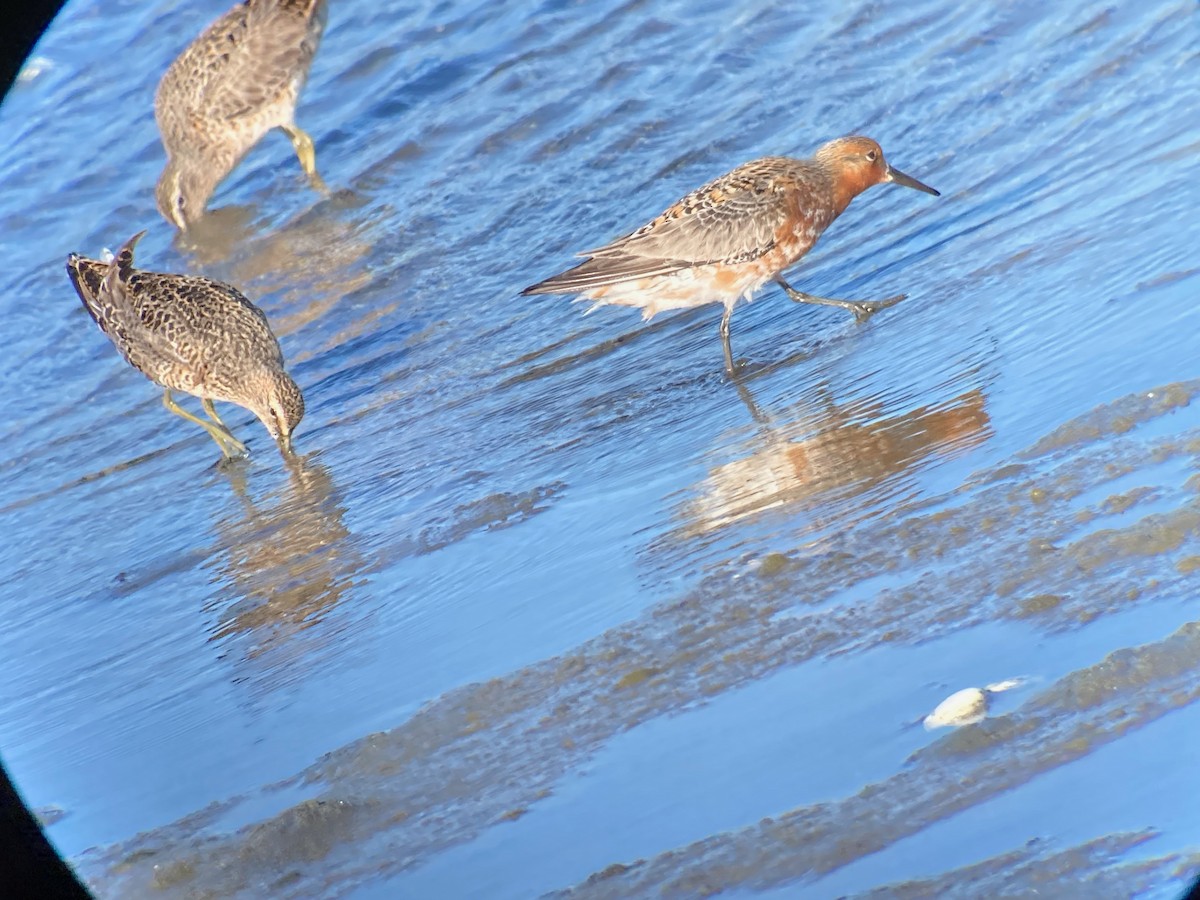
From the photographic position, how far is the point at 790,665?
3977mm

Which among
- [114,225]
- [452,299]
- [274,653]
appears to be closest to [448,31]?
[114,225]

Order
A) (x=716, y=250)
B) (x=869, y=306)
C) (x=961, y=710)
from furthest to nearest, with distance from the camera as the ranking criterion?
(x=716, y=250)
(x=869, y=306)
(x=961, y=710)

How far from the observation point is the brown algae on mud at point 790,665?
332 centimetres

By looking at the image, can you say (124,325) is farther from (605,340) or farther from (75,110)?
(75,110)

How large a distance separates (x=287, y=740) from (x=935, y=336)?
3328 mm

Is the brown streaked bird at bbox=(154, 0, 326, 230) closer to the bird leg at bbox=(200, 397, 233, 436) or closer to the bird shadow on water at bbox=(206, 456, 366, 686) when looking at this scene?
the bird leg at bbox=(200, 397, 233, 436)

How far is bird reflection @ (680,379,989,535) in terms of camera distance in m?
5.10

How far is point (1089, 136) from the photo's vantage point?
816 centimetres

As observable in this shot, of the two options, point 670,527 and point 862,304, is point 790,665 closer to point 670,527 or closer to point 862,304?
point 670,527

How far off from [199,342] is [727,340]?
2.84 m

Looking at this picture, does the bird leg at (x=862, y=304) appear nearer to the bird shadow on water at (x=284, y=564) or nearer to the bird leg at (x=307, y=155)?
the bird shadow on water at (x=284, y=564)

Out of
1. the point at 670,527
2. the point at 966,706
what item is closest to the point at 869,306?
the point at 670,527

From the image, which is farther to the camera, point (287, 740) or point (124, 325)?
point (124, 325)

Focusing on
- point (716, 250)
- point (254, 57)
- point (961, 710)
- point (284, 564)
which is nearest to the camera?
point (961, 710)
